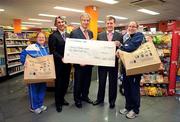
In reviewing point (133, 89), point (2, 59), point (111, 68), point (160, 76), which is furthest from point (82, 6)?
point (133, 89)

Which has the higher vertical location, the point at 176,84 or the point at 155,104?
the point at 176,84

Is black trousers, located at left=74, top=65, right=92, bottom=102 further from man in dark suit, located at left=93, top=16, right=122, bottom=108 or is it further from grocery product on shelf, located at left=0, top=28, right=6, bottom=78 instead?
grocery product on shelf, located at left=0, top=28, right=6, bottom=78

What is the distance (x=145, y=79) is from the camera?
13.8 feet

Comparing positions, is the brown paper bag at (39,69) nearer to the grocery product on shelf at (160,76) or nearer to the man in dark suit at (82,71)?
the man in dark suit at (82,71)

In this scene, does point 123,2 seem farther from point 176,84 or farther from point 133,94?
point 133,94

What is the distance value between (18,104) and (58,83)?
1138mm

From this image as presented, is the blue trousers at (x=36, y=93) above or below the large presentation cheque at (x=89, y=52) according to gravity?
below

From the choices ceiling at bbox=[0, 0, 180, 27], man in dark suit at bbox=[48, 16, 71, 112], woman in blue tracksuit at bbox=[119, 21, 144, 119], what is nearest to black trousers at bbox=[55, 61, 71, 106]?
man in dark suit at bbox=[48, 16, 71, 112]

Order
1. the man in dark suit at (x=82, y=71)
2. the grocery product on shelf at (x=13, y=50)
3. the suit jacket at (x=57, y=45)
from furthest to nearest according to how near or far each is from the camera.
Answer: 1. the grocery product on shelf at (x=13, y=50)
2. the man in dark suit at (x=82, y=71)
3. the suit jacket at (x=57, y=45)

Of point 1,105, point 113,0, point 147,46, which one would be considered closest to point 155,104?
point 147,46

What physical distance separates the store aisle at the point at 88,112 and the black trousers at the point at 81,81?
0.69 feet

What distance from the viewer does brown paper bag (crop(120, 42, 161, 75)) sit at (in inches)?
106

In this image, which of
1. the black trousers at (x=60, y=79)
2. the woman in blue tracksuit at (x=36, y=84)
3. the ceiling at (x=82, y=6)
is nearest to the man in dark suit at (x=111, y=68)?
the black trousers at (x=60, y=79)

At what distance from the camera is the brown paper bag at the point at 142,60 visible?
270 centimetres
